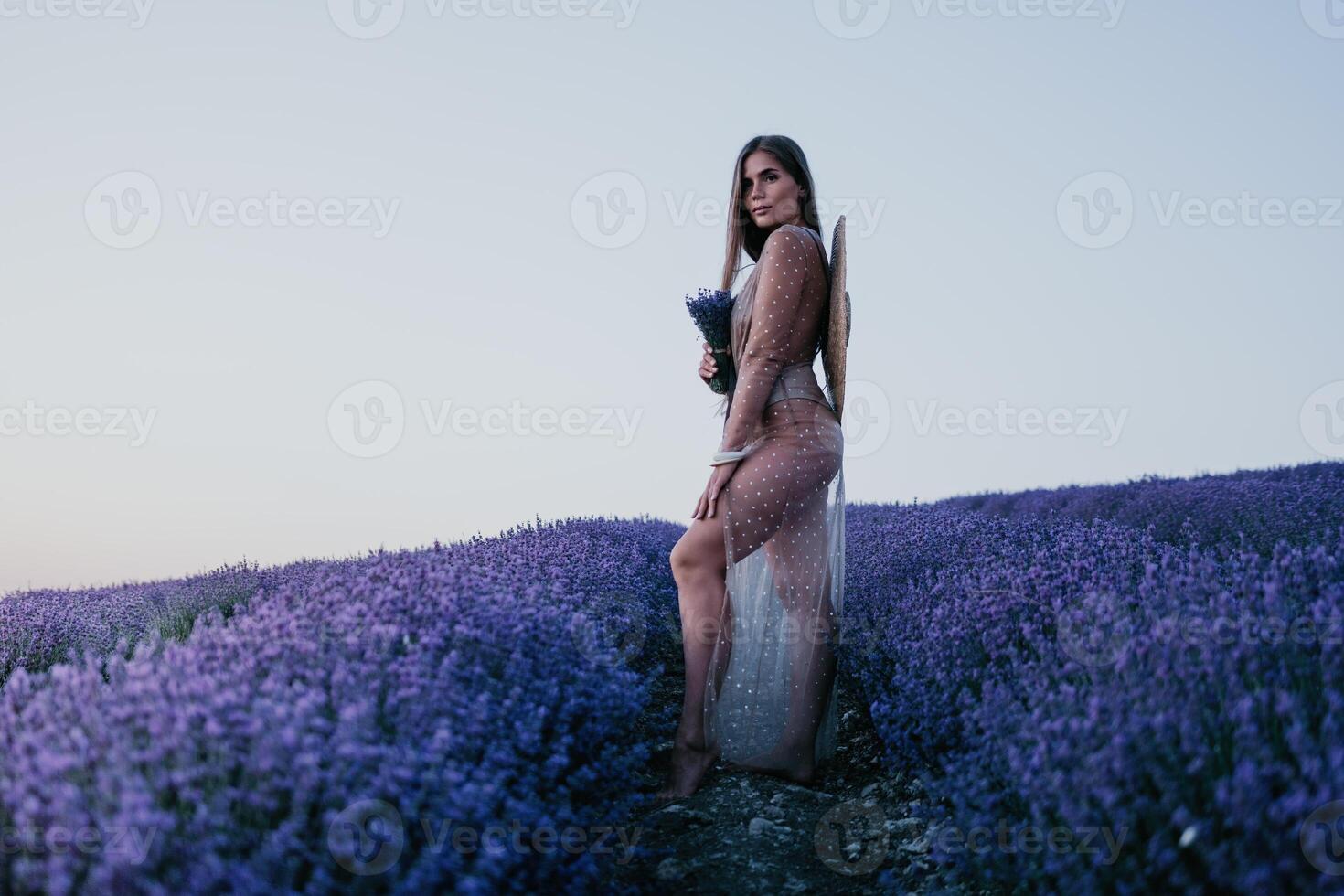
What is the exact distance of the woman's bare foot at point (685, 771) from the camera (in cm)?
354

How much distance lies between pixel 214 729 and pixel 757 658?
2540mm

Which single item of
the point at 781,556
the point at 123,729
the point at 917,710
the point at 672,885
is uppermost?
the point at 781,556

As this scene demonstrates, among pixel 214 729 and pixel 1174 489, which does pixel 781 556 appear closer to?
pixel 214 729

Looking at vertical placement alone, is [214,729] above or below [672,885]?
above

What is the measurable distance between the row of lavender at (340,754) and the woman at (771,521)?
0.52 metres

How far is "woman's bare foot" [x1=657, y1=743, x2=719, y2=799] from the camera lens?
354 centimetres

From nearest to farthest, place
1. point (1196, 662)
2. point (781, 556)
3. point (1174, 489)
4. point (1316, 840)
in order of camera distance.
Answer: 1. point (1316, 840)
2. point (1196, 662)
3. point (781, 556)
4. point (1174, 489)

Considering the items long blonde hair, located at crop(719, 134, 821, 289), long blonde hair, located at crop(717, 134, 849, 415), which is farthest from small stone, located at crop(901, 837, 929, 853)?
long blonde hair, located at crop(719, 134, 821, 289)

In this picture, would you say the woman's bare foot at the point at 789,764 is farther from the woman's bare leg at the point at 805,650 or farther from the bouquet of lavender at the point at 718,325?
the bouquet of lavender at the point at 718,325

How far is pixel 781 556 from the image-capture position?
3.88m

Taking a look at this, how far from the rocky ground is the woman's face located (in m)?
2.22

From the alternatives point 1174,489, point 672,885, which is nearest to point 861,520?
point 1174,489

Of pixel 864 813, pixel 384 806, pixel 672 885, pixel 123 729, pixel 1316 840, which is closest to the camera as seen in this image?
pixel 1316 840

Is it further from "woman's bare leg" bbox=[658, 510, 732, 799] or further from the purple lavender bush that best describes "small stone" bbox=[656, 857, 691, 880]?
the purple lavender bush
